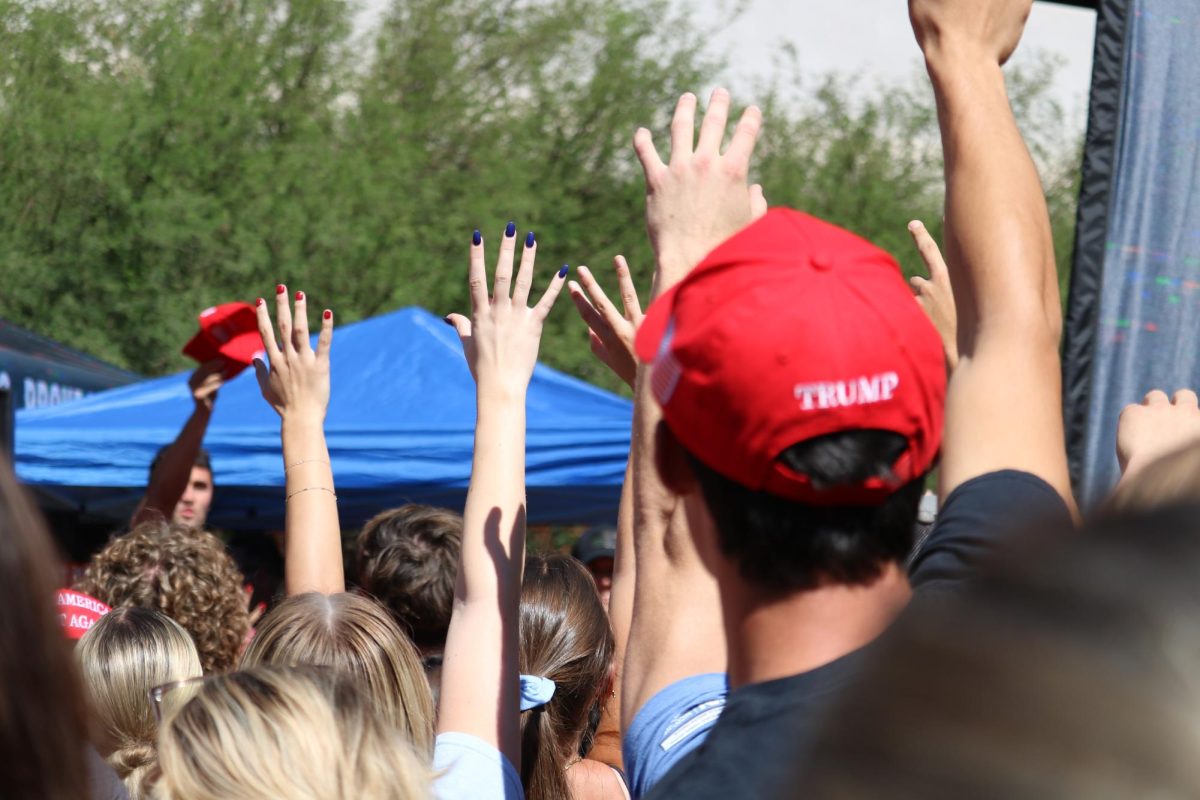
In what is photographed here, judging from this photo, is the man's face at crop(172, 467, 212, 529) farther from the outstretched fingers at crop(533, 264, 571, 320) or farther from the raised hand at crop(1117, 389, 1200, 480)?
the raised hand at crop(1117, 389, 1200, 480)

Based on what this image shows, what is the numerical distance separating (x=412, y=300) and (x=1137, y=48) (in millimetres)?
12559

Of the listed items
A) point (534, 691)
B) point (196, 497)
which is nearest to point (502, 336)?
point (534, 691)

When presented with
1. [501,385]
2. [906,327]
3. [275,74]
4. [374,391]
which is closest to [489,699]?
[501,385]

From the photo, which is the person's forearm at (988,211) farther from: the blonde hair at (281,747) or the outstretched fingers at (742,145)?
the blonde hair at (281,747)

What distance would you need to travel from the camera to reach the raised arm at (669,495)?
1594mm

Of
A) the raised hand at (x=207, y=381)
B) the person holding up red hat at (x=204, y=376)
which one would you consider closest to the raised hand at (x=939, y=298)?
the person holding up red hat at (x=204, y=376)

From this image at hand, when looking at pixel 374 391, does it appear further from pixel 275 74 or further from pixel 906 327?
pixel 275 74

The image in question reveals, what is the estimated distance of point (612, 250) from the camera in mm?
16578

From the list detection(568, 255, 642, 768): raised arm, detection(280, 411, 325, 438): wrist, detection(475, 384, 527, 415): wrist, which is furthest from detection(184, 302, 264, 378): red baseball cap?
detection(475, 384, 527, 415): wrist

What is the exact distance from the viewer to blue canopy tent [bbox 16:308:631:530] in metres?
6.34

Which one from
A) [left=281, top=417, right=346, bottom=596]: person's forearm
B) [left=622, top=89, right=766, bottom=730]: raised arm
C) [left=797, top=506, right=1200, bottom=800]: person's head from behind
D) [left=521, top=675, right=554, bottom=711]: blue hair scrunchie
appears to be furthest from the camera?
[left=281, top=417, right=346, bottom=596]: person's forearm

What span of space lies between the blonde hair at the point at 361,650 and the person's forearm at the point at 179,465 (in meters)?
2.73

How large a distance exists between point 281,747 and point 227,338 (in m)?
3.56

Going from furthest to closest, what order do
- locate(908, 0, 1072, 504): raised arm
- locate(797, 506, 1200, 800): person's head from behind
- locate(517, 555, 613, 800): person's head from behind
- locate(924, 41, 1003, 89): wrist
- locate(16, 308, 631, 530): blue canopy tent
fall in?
locate(16, 308, 631, 530): blue canopy tent < locate(517, 555, 613, 800): person's head from behind < locate(924, 41, 1003, 89): wrist < locate(908, 0, 1072, 504): raised arm < locate(797, 506, 1200, 800): person's head from behind
